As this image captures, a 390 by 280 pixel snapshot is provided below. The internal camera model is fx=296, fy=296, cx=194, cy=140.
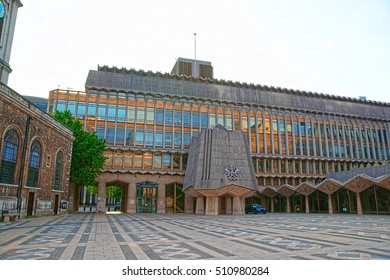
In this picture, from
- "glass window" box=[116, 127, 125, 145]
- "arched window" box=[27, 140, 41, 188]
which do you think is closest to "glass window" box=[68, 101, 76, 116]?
"glass window" box=[116, 127, 125, 145]

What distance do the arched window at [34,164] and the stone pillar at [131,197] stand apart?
2106 cm

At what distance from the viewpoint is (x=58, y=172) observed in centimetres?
3366

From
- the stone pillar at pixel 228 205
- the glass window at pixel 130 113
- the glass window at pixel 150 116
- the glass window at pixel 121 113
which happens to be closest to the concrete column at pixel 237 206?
the stone pillar at pixel 228 205

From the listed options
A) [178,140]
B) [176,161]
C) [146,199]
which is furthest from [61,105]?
[176,161]

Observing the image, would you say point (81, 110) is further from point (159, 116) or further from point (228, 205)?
point (228, 205)

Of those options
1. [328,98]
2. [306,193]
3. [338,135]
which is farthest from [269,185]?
[328,98]

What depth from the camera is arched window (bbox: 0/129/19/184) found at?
23281 millimetres

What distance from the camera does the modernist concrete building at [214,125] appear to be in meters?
49.0

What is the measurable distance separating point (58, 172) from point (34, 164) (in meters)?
5.66

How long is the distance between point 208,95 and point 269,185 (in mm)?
20453

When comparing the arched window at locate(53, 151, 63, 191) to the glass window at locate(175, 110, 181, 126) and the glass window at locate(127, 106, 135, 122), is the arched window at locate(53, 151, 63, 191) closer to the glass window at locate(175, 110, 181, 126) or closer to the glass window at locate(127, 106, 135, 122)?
the glass window at locate(127, 106, 135, 122)

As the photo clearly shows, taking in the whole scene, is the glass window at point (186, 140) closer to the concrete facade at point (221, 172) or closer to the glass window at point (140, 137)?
the glass window at point (140, 137)

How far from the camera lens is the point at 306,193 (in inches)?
1831

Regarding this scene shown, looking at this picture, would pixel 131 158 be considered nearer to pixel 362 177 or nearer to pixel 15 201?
pixel 15 201
